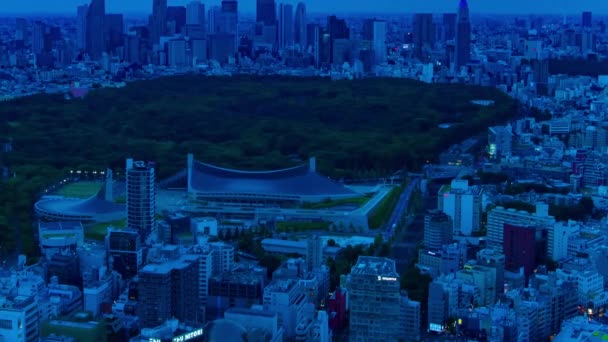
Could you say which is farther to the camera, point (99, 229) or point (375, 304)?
point (99, 229)

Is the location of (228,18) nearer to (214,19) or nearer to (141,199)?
(214,19)

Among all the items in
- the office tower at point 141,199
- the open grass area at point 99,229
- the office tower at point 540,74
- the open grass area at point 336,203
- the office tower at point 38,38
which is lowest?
the open grass area at point 99,229

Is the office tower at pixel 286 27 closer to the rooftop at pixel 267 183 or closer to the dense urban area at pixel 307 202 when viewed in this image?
the dense urban area at pixel 307 202

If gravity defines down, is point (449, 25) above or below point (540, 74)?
above

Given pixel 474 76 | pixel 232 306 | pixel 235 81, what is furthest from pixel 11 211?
pixel 474 76

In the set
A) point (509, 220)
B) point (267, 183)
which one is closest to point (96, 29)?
point (267, 183)

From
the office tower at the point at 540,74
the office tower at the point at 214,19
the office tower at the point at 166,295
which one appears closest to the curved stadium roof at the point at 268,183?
the office tower at the point at 166,295

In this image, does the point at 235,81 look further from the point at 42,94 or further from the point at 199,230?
the point at 199,230
